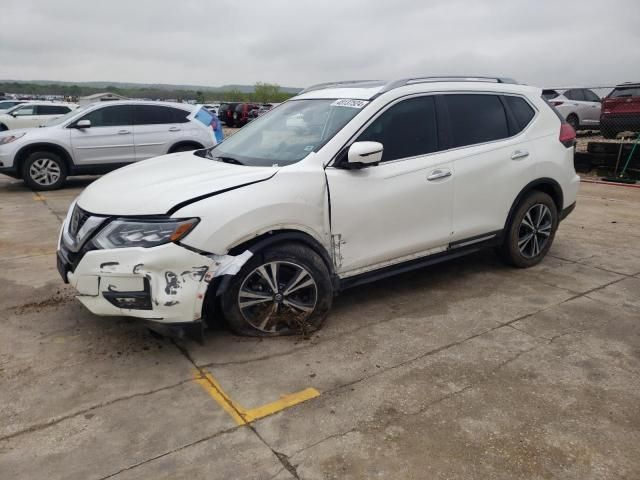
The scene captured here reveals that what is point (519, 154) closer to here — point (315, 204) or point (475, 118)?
point (475, 118)

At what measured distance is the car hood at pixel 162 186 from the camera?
3262mm

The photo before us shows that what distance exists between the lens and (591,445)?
8.48 feet

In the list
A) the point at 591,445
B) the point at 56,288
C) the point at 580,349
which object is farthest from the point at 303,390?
the point at 56,288

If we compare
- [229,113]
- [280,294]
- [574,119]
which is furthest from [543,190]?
[229,113]

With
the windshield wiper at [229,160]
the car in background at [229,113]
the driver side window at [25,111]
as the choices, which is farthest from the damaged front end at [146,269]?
the car in background at [229,113]

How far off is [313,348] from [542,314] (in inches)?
72.7

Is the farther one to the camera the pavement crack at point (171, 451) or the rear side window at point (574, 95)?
the rear side window at point (574, 95)

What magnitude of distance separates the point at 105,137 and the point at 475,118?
788 centimetres

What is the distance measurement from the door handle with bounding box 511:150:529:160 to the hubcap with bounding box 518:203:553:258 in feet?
1.69

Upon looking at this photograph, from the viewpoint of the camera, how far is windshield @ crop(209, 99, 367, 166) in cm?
384

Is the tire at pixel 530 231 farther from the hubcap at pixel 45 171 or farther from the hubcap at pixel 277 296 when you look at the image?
the hubcap at pixel 45 171

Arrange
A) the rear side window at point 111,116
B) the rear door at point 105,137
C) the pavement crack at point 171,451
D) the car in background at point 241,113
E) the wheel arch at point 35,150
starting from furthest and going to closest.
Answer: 1. the car in background at point 241,113
2. the rear side window at point 111,116
3. the rear door at point 105,137
4. the wheel arch at point 35,150
5. the pavement crack at point 171,451

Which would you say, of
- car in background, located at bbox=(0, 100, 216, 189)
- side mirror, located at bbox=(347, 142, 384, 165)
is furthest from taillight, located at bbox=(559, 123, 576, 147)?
car in background, located at bbox=(0, 100, 216, 189)

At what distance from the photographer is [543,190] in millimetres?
5137
